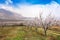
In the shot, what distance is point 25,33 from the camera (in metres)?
3.16

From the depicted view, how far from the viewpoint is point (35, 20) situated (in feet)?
10.5

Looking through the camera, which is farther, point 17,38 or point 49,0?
point 49,0

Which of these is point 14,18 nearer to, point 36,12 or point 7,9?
point 7,9

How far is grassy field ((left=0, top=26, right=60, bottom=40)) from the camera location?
3080 mm

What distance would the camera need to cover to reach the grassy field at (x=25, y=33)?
10.1 ft

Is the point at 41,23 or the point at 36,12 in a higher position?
the point at 36,12

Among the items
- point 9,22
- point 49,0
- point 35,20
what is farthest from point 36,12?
point 9,22

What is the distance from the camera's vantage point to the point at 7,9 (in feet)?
10.6

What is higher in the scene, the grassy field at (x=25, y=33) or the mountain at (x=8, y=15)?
the mountain at (x=8, y=15)

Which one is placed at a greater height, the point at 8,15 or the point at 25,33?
the point at 8,15

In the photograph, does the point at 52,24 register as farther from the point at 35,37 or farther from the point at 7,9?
the point at 7,9

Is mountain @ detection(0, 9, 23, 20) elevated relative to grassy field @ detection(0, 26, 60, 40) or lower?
elevated

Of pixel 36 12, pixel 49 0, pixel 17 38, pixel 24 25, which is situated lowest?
pixel 17 38

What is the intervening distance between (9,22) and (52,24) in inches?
38.8
